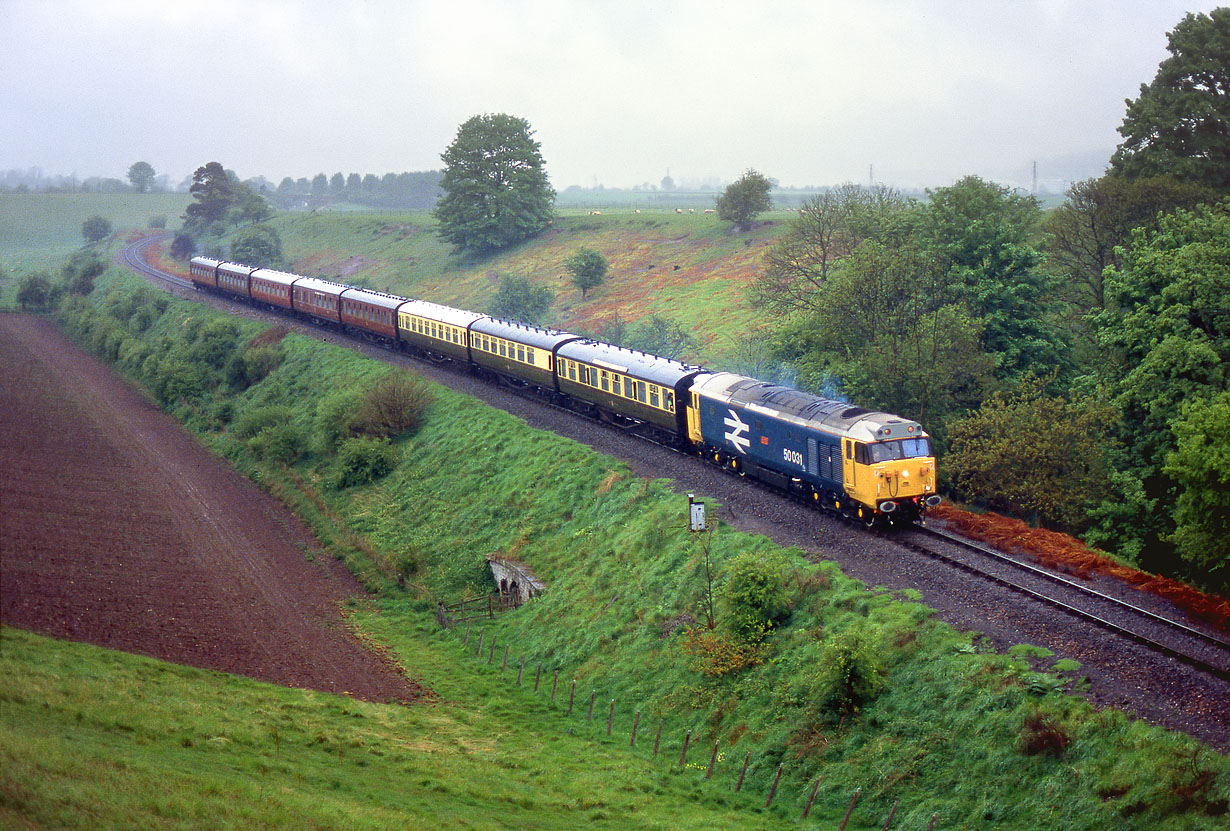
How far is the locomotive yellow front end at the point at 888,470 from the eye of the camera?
27.3 meters

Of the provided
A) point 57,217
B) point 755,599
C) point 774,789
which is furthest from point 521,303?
point 57,217

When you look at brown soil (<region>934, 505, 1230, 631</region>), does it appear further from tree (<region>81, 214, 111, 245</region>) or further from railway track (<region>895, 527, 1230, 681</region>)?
tree (<region>81, 214, 111, 245</region>)

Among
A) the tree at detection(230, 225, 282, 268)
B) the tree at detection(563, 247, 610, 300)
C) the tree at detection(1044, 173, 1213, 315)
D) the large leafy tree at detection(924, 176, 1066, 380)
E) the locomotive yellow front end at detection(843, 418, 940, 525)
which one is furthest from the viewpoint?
the tree at detection(230, 225, 282, 268)

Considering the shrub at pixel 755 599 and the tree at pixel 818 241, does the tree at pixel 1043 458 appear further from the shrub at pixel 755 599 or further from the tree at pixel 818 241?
the tree at pixel 818 241

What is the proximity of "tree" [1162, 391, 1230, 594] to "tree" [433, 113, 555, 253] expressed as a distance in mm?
91786

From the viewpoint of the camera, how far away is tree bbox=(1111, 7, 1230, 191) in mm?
45031

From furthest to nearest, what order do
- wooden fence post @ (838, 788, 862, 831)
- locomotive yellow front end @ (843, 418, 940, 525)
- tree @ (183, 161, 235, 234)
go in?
1. tree @ (183, 161, 235, 234)
2. locomotive yellow front end @ (843, 418, 940, 525)
3. wooden fence post @ (838, 788, 862, 831)

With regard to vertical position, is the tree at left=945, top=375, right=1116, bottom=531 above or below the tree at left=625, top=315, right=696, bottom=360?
below

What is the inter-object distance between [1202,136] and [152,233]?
159m

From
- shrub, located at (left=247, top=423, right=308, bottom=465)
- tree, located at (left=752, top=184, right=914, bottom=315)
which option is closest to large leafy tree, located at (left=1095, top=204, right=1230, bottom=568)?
tree, located at (left=752, top=184, right=914, bottom=315)

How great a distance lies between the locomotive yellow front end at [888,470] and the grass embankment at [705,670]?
3.25m

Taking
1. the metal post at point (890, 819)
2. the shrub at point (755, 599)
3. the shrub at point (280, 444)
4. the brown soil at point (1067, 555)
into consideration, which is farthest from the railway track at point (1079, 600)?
the shrub at point (280, 444)

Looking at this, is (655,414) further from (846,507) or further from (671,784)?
(671,784)

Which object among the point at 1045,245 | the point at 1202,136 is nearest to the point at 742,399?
the point at 1045,245
